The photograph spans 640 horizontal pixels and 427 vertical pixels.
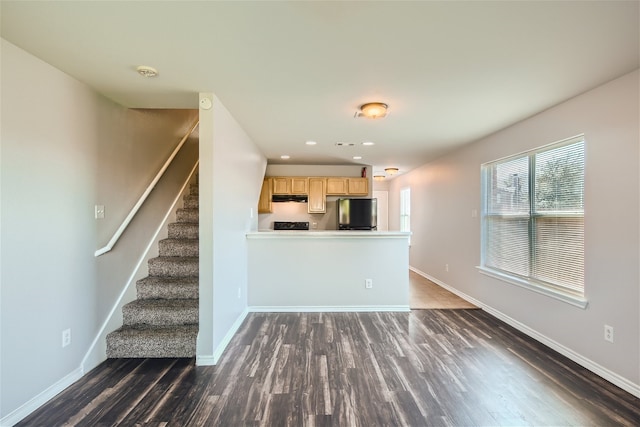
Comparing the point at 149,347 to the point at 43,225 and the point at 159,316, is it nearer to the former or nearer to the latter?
the point at 159,316

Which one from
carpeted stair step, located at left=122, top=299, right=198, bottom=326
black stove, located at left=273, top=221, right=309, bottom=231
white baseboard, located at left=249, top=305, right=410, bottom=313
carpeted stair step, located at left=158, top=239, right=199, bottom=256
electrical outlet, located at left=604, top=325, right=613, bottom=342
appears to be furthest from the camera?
black stove, located at left=273, top=221, right=309, bottom=231

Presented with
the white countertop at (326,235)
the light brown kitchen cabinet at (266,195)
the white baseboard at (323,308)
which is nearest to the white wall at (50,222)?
the white countertop at (326,235)

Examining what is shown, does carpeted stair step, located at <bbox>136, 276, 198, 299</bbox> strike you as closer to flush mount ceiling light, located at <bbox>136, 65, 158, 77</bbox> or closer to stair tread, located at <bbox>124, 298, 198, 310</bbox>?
stair tread, located at <bbox>124, 298, 198, 310</bbox>

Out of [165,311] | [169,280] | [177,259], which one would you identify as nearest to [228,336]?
[165,311]

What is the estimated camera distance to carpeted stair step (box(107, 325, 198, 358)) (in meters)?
2.60

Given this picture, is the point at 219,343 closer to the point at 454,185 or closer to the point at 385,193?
the point at 454,185

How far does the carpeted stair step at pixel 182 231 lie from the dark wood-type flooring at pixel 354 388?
156 cm

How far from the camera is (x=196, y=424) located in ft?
5.89

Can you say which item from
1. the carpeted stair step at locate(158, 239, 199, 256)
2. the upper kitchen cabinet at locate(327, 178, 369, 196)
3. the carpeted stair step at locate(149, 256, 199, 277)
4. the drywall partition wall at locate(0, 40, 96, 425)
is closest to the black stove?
the upper kitchen cabinet at locate(327, 178, 369, 196)

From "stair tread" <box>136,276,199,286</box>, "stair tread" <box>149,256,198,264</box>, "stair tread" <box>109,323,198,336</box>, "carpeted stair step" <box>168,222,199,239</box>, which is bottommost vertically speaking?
"stair tread" <box>109,323,198,336</box>

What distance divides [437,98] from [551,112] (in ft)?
4.15

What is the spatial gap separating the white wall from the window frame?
4.27 m

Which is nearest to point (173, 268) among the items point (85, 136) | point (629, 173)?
point (85, 136)

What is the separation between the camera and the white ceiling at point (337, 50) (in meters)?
1.51
